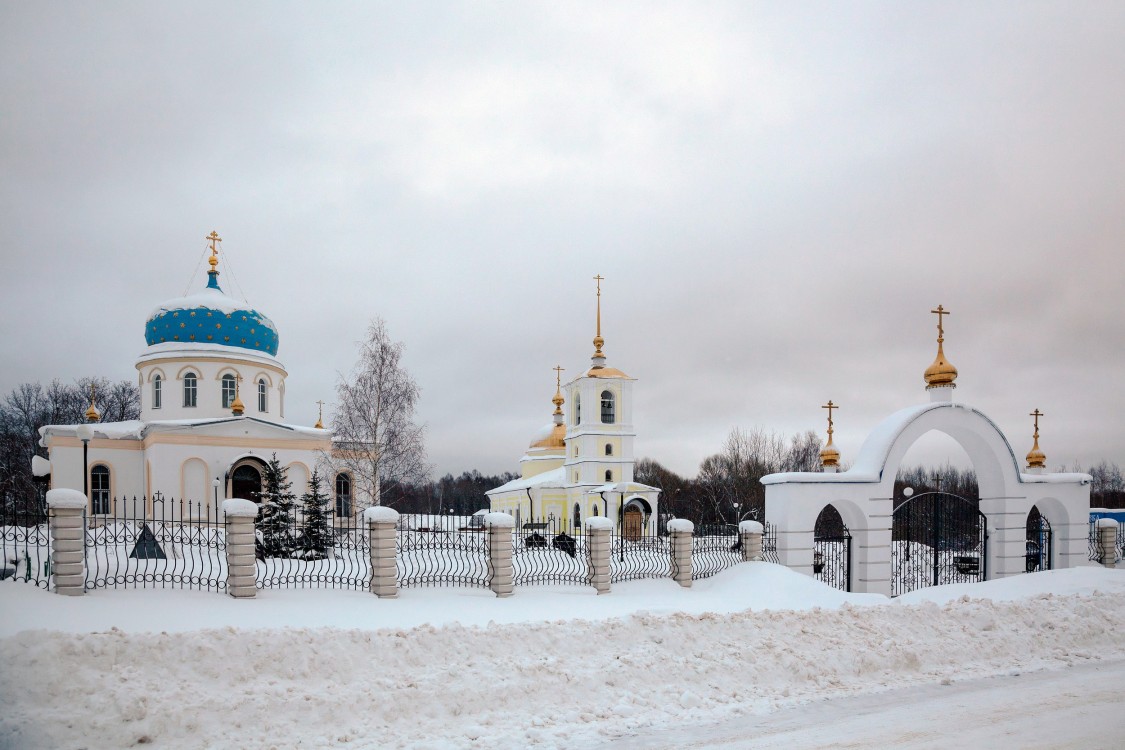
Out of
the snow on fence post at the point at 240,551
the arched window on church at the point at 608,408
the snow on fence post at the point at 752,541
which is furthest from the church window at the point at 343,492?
the snow on fence post at the point at 752,541

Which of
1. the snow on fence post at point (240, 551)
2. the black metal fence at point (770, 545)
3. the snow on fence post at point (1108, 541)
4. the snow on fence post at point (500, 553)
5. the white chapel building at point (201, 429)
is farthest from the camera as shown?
the white chapel building at point (201, 429)

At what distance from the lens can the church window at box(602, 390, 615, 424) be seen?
37438 mm

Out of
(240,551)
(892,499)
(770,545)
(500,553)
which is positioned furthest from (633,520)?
(240,551)

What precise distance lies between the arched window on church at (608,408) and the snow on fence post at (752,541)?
22161mm

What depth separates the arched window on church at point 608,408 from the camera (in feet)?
123

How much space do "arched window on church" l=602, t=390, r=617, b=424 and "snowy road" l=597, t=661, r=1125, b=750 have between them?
95.3 feet

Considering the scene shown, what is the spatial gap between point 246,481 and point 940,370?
2312cm

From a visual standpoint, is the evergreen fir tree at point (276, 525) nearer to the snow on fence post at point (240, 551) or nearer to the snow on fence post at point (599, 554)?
the snow on fence post at point (240, 551)

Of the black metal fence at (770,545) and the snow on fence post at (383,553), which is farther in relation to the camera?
the black metal fence at (770,545)

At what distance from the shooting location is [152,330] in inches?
1179

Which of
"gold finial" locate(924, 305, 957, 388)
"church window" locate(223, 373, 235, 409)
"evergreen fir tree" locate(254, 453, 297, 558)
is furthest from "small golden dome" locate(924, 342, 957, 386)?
"church window" locate(223, 373, 235, 409)

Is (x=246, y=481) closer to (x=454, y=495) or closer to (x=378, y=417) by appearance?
(x=378, y=417)

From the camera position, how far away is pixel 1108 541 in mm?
18406

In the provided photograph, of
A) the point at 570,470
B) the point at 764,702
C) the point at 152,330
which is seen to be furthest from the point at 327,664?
the point at 570,470
